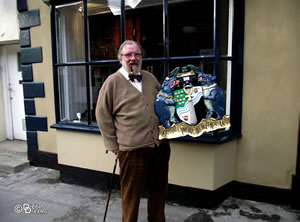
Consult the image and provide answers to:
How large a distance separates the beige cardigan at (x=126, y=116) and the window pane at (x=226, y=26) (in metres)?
1.21

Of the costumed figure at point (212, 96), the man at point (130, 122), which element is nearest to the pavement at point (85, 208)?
the man at point (130, 122)

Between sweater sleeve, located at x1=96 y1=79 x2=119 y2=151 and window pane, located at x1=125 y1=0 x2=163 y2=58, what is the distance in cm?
139

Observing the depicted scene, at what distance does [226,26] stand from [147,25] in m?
1.15

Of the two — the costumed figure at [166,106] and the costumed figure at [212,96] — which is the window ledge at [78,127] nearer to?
the costumed figure at [166,106]

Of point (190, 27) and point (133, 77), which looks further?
point (190, 27)

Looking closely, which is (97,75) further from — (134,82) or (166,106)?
(166,106)

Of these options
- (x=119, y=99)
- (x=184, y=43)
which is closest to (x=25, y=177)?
(x=119, y=99)

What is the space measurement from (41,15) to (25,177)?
248 centimetres

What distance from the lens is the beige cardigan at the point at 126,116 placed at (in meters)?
2.32

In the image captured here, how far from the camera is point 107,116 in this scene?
2359mm

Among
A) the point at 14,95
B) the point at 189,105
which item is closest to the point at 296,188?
the point at 189,105

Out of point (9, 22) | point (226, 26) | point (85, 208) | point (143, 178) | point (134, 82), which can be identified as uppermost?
point (9, 22)

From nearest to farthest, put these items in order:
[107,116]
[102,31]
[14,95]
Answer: [107,116] → [102,31] → [14,95]

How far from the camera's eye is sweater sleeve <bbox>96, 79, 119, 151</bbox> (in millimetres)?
2352
